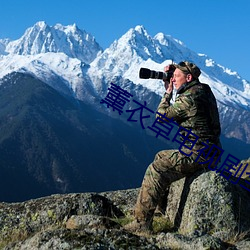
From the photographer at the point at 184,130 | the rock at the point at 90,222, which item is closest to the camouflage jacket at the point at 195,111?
the photographer at the point at 184,130

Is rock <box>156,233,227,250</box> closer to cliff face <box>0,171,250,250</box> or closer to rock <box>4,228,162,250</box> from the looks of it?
cliff face <box>0,171,250,250</box>

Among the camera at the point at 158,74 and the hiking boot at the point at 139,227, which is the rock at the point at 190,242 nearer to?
the hiking boot at the point at 139,227

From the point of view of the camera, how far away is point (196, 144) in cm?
1054

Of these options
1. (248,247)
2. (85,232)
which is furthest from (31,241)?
(248,247)

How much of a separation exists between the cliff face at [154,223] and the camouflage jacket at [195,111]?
36.9 inches

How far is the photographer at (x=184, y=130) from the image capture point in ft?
34.7

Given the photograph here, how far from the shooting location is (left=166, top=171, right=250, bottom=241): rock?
971cm

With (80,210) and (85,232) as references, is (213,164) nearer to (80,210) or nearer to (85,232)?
(80,210)

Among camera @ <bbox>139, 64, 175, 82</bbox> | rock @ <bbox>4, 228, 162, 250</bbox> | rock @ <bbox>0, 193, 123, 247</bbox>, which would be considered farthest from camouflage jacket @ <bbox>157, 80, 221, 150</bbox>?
rock @ <bbox>4, 228, 162, 250</bbox>

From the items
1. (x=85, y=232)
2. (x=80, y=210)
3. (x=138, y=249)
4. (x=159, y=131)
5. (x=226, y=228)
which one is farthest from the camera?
(x=159, y=131)

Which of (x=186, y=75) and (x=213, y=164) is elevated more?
(x=186, y=75)

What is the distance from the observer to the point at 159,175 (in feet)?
35.0

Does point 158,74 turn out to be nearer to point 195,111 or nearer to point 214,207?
point 195,111

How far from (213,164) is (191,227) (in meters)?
1.75
